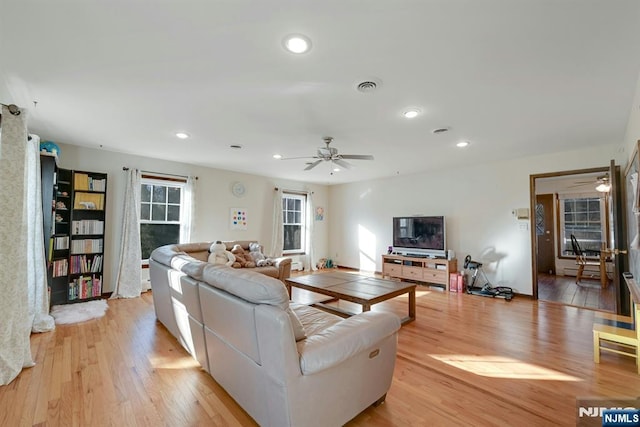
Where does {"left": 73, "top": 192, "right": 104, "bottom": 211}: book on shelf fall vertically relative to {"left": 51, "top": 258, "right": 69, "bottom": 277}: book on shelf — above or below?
above

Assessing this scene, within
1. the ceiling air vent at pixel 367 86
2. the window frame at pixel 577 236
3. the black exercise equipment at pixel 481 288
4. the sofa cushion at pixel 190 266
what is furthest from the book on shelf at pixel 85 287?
the window frame at pixel 577 236

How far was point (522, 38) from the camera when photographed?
67.4 inches

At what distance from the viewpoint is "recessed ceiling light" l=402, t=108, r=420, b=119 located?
2758 mm

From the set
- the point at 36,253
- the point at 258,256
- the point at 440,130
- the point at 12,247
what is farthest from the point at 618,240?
the point at 36,253

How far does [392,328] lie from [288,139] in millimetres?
2732

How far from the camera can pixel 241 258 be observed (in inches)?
186

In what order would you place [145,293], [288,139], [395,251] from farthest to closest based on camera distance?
1. [395,251]
2. [145,293]
3. [288,139]

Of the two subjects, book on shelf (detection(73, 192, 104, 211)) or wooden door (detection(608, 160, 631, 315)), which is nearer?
wooden door (detection(608, 160, 631, 315))

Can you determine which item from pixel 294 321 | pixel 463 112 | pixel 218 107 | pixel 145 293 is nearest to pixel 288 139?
pixel 218 107

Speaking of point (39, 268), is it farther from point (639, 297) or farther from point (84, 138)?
point (639, 297)

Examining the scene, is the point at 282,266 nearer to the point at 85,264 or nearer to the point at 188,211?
the point at 188,211

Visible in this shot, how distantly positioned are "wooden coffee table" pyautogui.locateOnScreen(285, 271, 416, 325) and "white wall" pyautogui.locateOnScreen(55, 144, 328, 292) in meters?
2.48

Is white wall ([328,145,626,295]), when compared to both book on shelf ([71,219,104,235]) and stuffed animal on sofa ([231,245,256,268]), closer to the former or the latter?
stuffed animal on sofa ([231,245,256,268])

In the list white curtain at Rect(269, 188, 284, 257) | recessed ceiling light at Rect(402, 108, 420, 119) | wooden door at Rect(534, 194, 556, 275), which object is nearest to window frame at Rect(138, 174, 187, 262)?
white curtain at Rect(269, 188, 284, 257)
